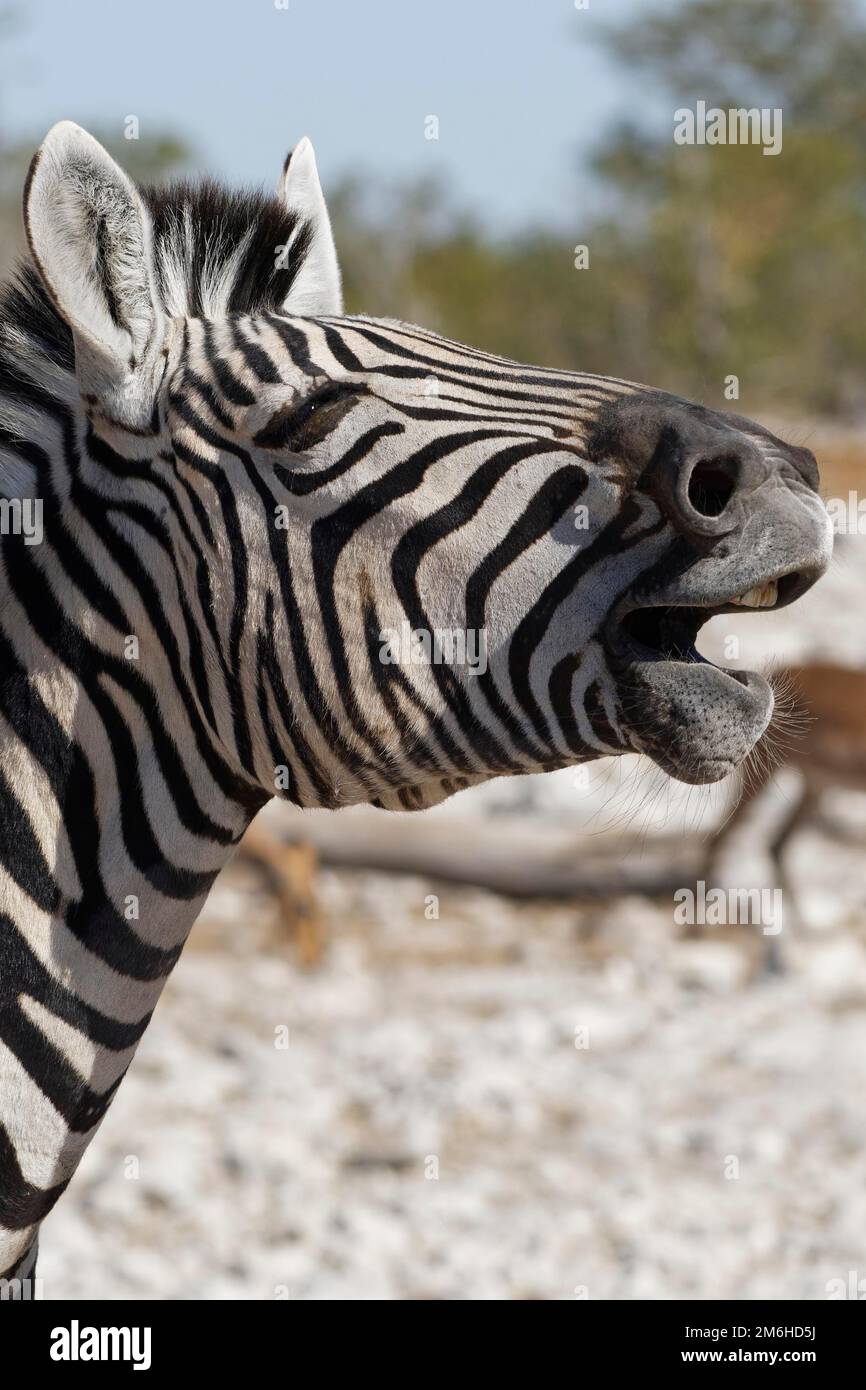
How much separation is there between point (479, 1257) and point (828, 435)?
1263 inches

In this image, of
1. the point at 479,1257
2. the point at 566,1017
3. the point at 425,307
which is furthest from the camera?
the point at 425,307

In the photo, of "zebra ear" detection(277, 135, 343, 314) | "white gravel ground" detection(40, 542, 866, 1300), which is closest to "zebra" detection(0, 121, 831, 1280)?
"zebra ear" detection(277, 135, 343, 314)

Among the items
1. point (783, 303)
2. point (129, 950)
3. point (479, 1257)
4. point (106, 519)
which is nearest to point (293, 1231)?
point (479, 1257)

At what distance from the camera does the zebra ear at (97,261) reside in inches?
86.3

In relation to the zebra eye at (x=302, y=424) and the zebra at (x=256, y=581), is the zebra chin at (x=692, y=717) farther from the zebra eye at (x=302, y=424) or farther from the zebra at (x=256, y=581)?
the zebra eye at (x=302, y=424)

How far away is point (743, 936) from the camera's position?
9.52m

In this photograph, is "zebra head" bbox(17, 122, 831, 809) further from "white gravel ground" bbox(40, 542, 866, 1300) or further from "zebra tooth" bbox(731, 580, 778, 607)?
"white gravel ground" bbox(40, 542, 866, 1300)

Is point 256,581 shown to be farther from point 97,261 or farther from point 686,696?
point 686,696

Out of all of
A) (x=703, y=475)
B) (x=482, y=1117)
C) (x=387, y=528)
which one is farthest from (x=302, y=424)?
(x=482, y=1117)

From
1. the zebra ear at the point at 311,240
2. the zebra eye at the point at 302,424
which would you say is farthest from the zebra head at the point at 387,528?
the zebra ear at the point at 311,240

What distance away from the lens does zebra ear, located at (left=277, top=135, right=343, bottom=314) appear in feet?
9.11

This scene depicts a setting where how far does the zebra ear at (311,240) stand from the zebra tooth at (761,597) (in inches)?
41.2
